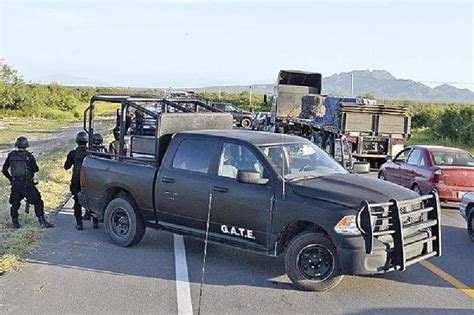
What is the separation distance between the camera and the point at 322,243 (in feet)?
23.0

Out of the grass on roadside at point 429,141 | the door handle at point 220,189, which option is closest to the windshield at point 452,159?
the door handle at point 220,189

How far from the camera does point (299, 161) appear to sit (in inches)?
314

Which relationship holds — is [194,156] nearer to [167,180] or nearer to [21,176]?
[167,180]

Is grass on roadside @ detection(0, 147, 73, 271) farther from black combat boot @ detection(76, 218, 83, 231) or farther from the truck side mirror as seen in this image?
the truck side mirror

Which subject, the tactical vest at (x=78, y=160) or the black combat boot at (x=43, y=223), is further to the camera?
the tactical vest at (x=78, y=160)

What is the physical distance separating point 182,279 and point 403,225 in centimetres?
265

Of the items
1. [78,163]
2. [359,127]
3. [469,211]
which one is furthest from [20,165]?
[359,127]

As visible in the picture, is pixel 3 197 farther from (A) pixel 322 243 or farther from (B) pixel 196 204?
(A) pixel 322 243

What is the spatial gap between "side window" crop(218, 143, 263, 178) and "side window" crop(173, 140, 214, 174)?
22 cm

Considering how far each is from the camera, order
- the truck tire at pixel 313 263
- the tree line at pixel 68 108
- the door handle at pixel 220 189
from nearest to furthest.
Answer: the truck tire at pixel 313 263
the door handle at pixel 220 189
the tree line at pixel 68 108

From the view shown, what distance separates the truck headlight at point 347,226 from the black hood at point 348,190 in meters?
0.14

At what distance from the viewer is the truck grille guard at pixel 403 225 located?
6684 millimetres

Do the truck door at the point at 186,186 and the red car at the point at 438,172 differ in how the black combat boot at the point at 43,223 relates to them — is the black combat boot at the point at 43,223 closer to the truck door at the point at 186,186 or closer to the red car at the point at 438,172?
the truck door at the point at 186,186

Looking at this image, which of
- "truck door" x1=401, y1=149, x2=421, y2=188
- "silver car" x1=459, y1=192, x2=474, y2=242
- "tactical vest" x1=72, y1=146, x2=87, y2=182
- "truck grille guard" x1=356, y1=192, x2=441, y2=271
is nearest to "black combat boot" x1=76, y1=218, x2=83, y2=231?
"tactical vest" x1=72, y1=146, x2=87, y2=182
